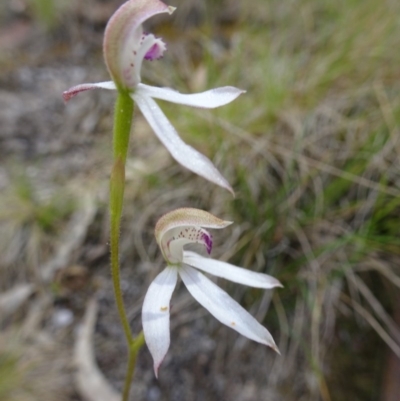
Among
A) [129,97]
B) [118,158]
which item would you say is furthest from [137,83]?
[118,158]

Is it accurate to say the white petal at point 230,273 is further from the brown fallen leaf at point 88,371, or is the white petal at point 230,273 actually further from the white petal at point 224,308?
the brown fallen leaf at point 88,371

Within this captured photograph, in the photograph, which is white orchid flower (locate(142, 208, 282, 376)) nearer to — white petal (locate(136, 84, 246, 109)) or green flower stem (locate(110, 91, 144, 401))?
green flower stem (locate(110, 91, 144, 401))

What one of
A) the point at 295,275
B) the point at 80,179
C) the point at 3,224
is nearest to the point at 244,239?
the point at 295,275

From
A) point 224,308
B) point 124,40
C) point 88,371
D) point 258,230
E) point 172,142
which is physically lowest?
point 88,371

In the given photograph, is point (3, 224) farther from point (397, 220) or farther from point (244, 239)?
point (397, 220)

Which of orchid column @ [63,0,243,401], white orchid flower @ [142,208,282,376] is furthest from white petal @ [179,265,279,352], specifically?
orchid column @ [63,0,243,401]

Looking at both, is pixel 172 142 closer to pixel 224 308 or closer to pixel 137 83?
pixel 137 83
